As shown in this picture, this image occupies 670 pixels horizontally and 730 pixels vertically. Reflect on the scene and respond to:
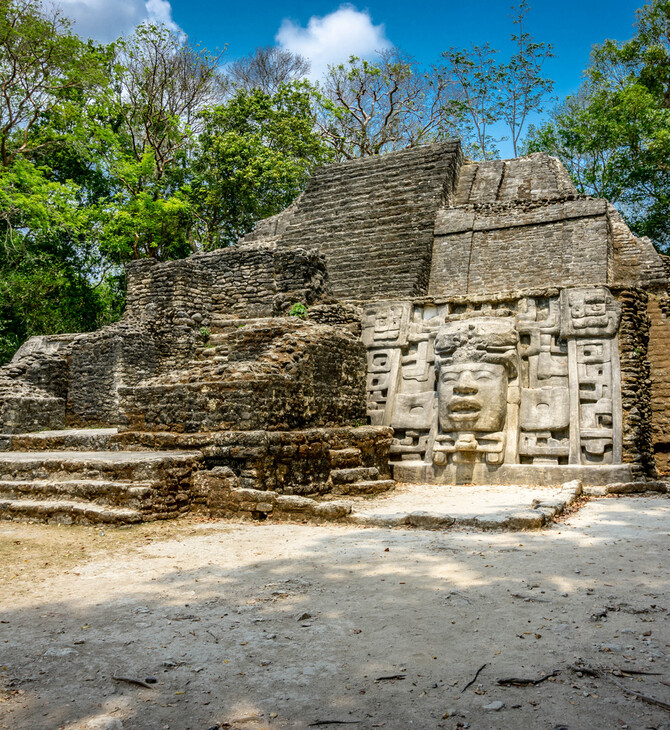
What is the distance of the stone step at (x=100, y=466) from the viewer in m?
6.07

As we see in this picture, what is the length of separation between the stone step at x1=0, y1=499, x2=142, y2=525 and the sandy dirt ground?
56 centimetres

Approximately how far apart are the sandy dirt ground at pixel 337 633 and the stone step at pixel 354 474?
2.65 meters

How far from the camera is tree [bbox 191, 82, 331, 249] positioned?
21891 mm

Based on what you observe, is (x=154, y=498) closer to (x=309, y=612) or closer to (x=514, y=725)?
(x=309, y=612)

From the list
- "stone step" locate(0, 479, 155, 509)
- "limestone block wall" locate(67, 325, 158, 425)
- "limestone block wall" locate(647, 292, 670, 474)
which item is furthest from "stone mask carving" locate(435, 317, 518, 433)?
"limestone block wall" locate(67, 325, 158, 425)

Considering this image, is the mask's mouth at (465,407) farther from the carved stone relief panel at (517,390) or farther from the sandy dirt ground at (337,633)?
the sandy dirt ground at (337,633)

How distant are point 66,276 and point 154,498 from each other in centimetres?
1772

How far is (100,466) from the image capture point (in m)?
6.30

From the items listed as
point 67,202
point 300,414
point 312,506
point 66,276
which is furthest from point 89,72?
point 312,506

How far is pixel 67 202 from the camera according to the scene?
20.1 m

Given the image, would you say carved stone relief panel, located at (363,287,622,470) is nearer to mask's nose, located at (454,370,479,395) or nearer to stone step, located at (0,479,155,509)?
mask's nose, located at (454,370,479,395)

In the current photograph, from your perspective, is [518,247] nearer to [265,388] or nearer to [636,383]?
[636,383]

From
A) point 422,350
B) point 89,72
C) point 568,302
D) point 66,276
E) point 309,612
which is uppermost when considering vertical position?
point 89,72

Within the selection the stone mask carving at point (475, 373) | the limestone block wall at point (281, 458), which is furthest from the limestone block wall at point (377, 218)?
the limestone block wall at point (281, 458)
